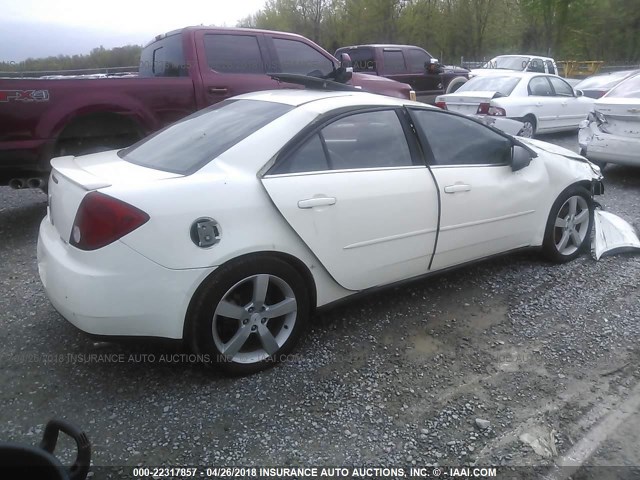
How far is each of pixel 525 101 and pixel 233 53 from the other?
5941 millimetres

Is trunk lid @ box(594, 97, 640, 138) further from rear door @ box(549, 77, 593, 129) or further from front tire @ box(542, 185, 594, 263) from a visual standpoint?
rear door @ box(549, 77, 593, 129)

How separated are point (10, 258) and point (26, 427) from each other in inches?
102

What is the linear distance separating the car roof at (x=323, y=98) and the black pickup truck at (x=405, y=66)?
8.66 m

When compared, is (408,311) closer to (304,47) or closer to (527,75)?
(304,47)

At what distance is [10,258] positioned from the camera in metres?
4.62

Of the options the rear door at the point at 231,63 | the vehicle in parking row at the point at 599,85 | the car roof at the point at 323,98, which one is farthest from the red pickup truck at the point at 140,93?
the vehicle in parking row at the point at 599,85

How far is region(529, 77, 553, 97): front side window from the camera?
10.3m

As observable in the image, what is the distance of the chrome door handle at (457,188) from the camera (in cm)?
350

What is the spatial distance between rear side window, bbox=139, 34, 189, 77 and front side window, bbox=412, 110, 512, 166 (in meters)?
3.60

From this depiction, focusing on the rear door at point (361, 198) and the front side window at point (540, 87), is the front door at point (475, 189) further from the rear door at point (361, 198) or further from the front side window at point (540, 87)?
the front side window at point (540, 87)

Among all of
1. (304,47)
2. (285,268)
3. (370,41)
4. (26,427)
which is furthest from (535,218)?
(370,41)

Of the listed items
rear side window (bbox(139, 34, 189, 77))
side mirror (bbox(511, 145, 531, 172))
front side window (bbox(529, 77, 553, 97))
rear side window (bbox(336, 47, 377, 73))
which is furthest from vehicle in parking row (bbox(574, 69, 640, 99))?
side mirror (bbox(511, 145, 531, 172))

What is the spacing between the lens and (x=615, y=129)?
6.92 m

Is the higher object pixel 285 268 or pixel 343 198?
pixel 343 198
